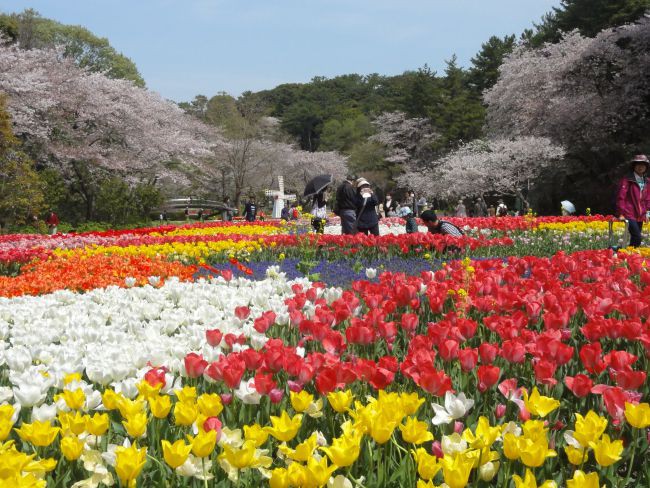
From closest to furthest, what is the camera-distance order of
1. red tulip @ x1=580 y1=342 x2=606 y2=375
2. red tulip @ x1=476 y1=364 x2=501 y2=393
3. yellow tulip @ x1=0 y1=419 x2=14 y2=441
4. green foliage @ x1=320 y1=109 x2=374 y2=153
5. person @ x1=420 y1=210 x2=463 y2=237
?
yellow tulip @ x1=0 y1=419 x2=14 y2=441
red tulip @ x1=476 y1=364 x2=501 y2=393
red tulip @ x1=580 y1=342 x2=606 y2=375
person @ x1=420 y1=210 x2=463 y2=237
green foliage @ x1=320 y1=109 x2=374 y2=153

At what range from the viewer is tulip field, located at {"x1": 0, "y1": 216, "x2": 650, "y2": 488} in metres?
1.77

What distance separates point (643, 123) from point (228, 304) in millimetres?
24595

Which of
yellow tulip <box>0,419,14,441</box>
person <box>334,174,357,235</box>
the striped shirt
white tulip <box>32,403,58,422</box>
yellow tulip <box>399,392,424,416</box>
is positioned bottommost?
white tulip <box>32,403,58,422</box>

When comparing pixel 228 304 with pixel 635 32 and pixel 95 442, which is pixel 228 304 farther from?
pixel 635 32

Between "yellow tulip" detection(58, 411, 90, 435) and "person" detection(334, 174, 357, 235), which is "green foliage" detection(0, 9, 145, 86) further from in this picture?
"yellow tulip" detection(58, 411, 90, 435)

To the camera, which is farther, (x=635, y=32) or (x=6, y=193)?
(x=635, y=32)

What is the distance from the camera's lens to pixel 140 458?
1652 millimetres

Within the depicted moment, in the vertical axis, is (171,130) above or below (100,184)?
above

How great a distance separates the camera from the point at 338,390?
2371 millimetres

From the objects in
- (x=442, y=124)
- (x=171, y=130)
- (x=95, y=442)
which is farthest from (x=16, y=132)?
(x=442, y=124)

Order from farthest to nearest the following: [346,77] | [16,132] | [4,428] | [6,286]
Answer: [346,77]
[16,132]
[6,286]
[4,428]

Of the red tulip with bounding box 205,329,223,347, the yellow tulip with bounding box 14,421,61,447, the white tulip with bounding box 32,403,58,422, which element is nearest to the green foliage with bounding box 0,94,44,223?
the red tulip with bounding box 205,329,223,347

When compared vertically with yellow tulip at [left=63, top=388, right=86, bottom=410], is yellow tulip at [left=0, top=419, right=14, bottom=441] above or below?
below

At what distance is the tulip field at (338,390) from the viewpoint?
5.80 feet
